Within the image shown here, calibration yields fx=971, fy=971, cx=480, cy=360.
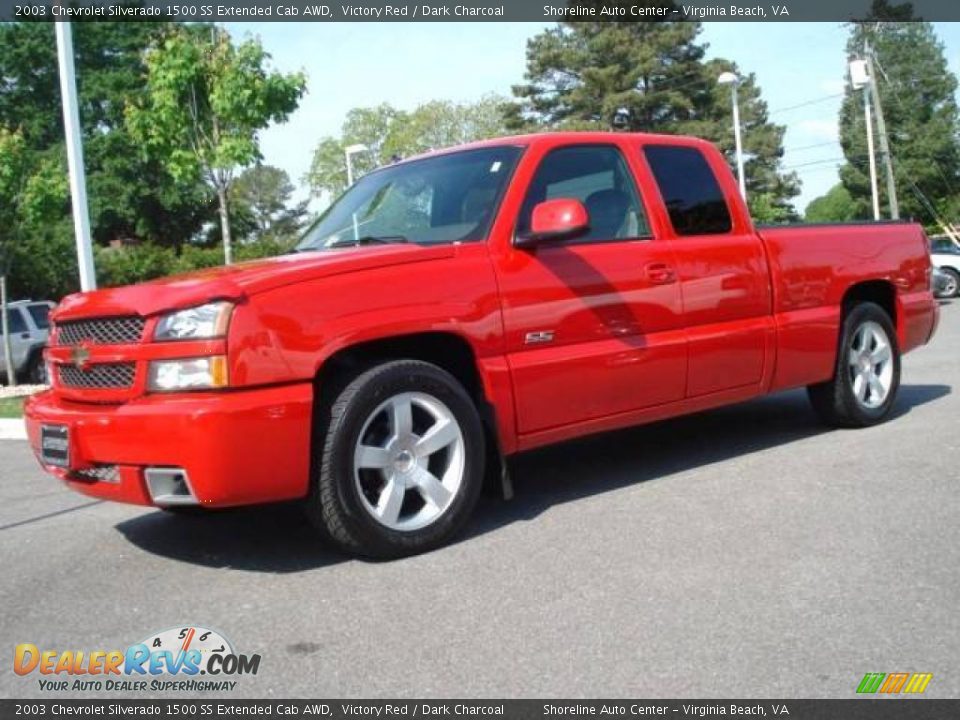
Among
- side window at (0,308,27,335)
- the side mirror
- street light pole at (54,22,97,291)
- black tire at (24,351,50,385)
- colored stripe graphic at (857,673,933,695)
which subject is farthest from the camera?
side window at (0,308,27,335)

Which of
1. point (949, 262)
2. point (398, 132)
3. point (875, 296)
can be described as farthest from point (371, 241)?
point (398, 132)

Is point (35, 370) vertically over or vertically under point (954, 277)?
under

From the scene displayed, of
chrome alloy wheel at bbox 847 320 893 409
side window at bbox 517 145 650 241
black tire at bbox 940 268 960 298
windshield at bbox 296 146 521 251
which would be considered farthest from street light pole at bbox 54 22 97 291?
black tire at bbox 940 268 960 298

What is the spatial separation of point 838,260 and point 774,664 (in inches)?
151

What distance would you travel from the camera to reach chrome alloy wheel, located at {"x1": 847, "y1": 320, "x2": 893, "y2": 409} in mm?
6465

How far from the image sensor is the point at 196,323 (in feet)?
12.4

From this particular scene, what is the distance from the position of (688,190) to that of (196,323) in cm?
304

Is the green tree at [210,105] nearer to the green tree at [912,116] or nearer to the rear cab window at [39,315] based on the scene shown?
the rear cab window at [39,315]

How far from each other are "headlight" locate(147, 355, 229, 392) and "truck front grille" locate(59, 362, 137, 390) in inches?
5.1

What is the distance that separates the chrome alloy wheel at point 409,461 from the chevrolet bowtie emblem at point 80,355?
122 cm

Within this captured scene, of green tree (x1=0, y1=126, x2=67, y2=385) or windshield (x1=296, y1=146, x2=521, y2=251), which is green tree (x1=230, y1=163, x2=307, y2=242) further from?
windshield (x1=296, y1=146, x2=521, y2=251)

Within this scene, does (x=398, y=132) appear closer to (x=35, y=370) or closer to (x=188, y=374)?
(x=35, y=370)

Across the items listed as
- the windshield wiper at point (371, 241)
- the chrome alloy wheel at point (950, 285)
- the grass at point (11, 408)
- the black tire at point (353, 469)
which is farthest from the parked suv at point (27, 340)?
the chrome alloy wheel at point (950, 285)
